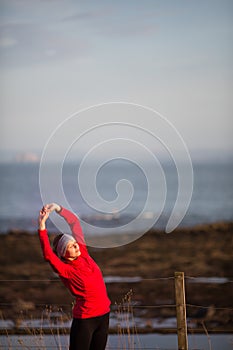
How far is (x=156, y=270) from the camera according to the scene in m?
20.5

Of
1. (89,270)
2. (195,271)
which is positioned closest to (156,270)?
(195,271)

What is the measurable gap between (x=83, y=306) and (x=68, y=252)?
1.22ft

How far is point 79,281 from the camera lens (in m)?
5.39

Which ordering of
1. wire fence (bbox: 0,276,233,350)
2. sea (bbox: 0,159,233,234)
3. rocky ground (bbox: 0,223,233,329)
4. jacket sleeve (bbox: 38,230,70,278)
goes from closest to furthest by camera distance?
jacket sleeve (bbox: 38,230,70,278) → wire fence (bbox: 0,276,233,350) → rocky ground (bbox: 0,223,233,329) → sea (bbox: 0,159,233,234)

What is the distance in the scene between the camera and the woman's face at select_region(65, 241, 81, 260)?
534cm

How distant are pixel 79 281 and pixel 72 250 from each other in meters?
0.21

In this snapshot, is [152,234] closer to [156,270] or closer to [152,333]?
[156,270]

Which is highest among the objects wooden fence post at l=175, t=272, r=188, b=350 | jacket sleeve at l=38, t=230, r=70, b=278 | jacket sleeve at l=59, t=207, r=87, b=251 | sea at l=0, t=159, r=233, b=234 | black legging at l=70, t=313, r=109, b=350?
sea at l=0, t=159, r=233, b=234

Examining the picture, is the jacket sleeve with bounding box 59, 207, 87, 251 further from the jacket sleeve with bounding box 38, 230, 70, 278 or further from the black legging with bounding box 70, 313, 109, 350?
the black legging with bounding box 70, 313, 109, 350

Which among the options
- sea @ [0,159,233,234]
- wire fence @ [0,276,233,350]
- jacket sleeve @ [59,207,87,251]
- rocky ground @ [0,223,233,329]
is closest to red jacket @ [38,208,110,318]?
jacket sleeve @ [59,207,87,251]

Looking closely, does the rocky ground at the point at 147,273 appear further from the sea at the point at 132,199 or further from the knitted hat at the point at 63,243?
the knitted hat at the point at 63,243

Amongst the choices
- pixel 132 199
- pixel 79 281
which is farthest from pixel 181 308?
pixel 132 199

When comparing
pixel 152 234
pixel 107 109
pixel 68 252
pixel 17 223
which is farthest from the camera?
pixel 17 223

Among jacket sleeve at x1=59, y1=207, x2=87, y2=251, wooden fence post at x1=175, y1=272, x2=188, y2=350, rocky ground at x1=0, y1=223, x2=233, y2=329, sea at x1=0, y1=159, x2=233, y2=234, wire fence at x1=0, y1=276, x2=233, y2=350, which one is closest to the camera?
jacket sleeve at x1=59, y1=207, x2=87, y2=251
